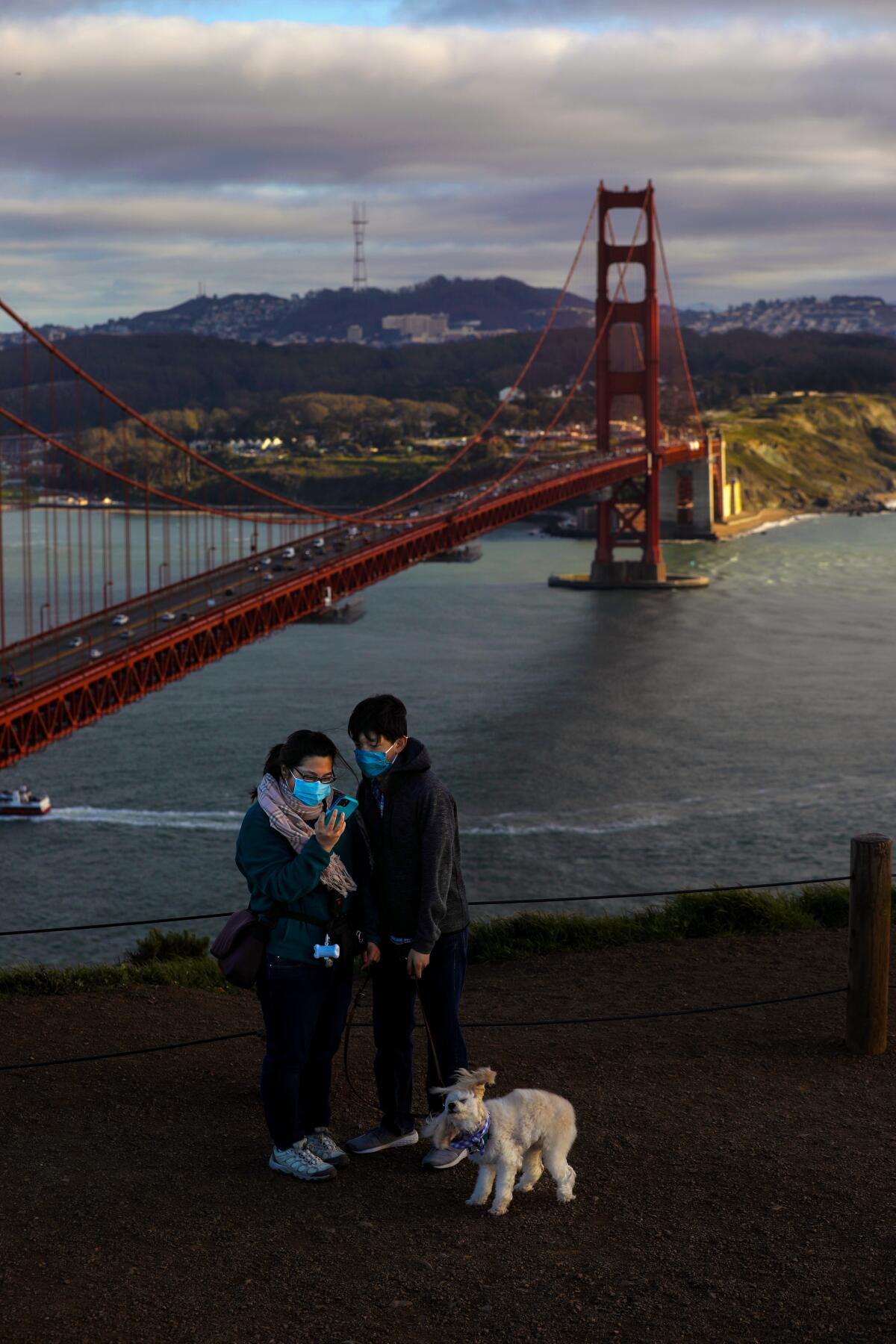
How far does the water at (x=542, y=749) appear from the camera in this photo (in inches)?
874

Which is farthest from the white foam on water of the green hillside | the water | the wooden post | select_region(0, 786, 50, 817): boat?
the green hillside

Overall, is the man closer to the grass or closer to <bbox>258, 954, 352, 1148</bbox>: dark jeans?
<bbox>258, 954, 352, 1148</bbox>: dark jeans

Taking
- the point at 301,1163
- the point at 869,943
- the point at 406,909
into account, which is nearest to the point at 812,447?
the point at 869,943

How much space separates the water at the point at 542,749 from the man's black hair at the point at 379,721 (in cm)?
1492

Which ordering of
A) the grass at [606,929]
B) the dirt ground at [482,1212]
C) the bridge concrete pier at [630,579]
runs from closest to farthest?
the dirt ground at [482,1212] → the grass at [606,929] → the bridge concrete pier at [630,579]

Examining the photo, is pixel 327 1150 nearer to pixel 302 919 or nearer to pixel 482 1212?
pixel 482 1212

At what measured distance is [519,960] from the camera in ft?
25.4

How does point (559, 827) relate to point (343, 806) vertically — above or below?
below

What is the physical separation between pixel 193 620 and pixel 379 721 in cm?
2044

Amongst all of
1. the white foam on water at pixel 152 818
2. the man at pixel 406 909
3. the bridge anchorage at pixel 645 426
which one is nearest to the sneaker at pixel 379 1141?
the man at pixel 406 909

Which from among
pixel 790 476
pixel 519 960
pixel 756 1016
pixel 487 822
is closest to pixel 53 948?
pixel 487 822

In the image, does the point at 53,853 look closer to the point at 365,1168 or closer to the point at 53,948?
the point at 53,948

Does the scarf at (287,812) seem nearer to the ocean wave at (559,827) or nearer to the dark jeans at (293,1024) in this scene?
the dark jeans at (293,1024)

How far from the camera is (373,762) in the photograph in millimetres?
4289
